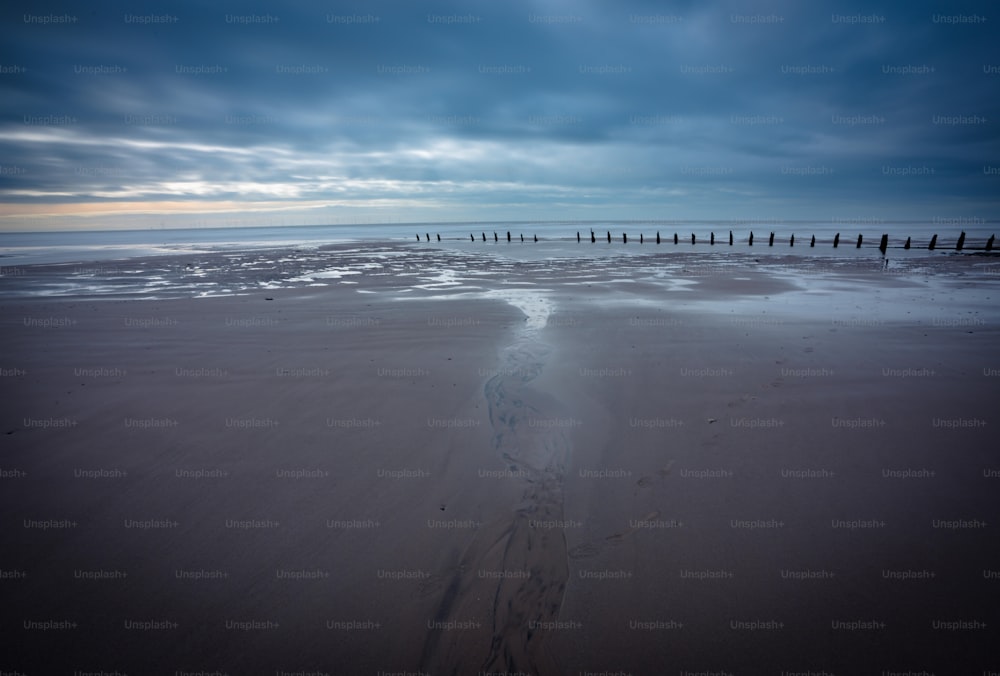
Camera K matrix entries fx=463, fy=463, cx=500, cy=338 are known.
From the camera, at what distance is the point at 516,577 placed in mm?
3875

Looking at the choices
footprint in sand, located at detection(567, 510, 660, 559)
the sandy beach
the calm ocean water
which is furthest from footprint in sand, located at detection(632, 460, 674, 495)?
the calm ocean water

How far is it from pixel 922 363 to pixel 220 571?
38.1ft

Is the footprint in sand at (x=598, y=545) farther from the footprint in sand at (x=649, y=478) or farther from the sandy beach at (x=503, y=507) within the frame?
the footprint in sand at (x=649, y=478)

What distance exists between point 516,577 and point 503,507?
3.07 feet

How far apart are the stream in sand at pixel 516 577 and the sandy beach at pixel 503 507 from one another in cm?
2

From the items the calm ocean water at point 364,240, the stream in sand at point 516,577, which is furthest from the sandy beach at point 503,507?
the calm ocean water at point 364,240

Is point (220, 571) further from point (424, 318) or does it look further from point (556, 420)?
point (424, 318)

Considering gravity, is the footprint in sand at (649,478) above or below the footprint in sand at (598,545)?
above

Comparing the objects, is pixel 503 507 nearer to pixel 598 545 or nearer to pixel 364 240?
pixel 598 545

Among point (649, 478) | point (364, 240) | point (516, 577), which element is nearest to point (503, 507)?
point (516, 577)

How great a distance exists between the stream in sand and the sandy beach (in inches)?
0.8

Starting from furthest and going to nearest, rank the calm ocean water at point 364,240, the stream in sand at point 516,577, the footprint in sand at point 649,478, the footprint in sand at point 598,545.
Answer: the calm ocean water at point 364,240 → the footprint in sand at point 649,478 → the footprint in sand at point 598,545 → the stream in sand at point 516,577

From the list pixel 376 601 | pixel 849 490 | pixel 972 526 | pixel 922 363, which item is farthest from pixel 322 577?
pixel 922 363

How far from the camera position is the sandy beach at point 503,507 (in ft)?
10.9
